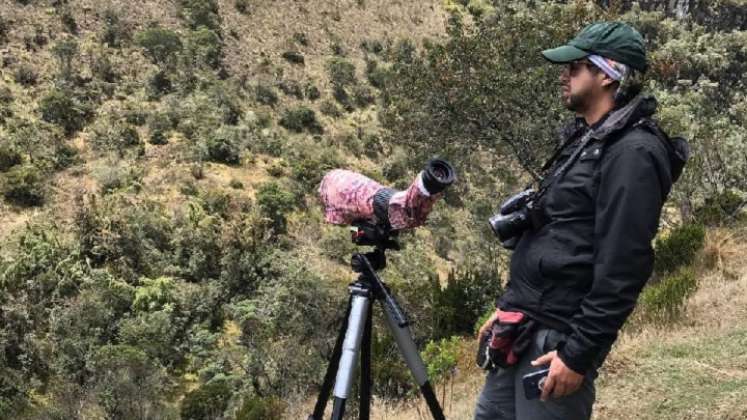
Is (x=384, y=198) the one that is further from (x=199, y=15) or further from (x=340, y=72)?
(x=199, y=15)

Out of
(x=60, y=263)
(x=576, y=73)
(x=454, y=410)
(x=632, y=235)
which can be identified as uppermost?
(x=576, y=73)

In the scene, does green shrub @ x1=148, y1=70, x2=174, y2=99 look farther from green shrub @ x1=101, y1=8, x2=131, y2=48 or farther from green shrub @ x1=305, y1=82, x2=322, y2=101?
green shrub @ x1=305, y1=82, x2=322, y2=101

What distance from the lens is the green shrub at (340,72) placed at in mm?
26406

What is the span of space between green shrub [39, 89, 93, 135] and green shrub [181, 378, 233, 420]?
37.7 feet

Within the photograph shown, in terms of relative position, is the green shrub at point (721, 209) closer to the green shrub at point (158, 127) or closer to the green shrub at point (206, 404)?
the green shrub at point (206, 404)

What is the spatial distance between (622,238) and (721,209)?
965cm

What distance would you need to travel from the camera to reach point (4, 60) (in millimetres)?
19625

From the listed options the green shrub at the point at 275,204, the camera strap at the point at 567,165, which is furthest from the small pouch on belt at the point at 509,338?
the green shrub at the point at 275,204

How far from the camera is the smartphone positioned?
1.76m

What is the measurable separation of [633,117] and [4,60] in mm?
22054

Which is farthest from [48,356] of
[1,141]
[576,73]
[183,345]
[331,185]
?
[576,73]

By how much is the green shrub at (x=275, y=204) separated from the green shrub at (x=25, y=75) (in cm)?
805

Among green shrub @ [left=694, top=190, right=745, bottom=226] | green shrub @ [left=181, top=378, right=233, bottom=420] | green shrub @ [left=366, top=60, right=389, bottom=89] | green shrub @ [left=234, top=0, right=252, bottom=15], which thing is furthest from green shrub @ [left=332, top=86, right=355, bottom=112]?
green shrub @ [left=181, top=378, right=233, bottom=420]

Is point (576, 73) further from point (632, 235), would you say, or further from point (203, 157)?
point (203, 157)
